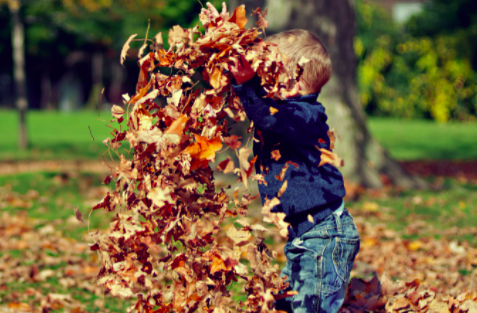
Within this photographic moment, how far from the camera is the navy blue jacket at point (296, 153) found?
7.18 ft

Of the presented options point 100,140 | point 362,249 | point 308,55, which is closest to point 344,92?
point 362,249

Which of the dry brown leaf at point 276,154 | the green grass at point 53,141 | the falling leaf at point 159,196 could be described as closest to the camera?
the falling leaf at point 159,196

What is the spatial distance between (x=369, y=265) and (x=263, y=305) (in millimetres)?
2350

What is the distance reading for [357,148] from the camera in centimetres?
719

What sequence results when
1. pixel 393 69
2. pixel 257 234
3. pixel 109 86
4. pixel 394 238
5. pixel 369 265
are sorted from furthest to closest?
pixel 109 86, pixel 393 69, pixel 394 238, pixel 369 265, pixel 257 234

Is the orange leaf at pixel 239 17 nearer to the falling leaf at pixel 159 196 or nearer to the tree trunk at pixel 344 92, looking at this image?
the falling leaf at pixel 159 196

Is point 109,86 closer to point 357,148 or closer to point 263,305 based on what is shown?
point 357,148

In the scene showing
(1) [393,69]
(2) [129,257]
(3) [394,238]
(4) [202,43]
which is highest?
(4) [202,43]

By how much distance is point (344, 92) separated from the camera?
23.7ft

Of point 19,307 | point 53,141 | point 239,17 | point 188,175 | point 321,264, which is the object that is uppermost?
point 239,17

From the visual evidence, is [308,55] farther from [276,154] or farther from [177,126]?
[177,126]

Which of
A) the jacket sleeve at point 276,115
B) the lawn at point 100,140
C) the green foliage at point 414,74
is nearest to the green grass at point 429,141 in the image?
the lawn at point 100,140

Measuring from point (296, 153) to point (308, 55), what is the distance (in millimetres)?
443

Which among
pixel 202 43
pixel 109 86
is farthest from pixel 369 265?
pixel 109 86
